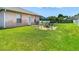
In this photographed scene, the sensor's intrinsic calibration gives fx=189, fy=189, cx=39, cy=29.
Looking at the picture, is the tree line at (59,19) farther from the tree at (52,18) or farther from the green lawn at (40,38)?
the green lawn at (40,38)

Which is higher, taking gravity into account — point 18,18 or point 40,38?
point 18,18

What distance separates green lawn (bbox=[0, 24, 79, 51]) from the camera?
14.1 feet

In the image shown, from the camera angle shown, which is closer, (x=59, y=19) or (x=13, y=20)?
(x=59, y=19)

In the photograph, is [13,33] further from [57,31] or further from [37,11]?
[57,31]

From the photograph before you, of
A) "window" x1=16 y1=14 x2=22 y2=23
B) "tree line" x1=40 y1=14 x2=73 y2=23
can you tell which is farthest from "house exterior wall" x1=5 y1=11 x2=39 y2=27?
"tree line" x1=40 y1=14 x2=73 y2=23

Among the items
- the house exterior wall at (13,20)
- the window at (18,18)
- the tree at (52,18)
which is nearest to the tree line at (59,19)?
the tree at (52,18)

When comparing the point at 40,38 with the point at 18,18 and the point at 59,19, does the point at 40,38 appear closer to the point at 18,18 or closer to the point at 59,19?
the point at 59,19

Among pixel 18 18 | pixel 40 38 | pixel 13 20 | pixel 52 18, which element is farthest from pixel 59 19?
pixel 13 20

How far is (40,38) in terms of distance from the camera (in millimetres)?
4348

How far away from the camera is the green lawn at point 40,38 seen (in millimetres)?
4289

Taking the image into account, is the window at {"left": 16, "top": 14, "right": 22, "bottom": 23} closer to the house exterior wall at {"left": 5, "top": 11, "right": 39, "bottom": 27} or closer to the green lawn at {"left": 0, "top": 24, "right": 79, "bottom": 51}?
the house exterior wall at {"left": 5, "top": 11, "right": 39, "bottom": 27}
